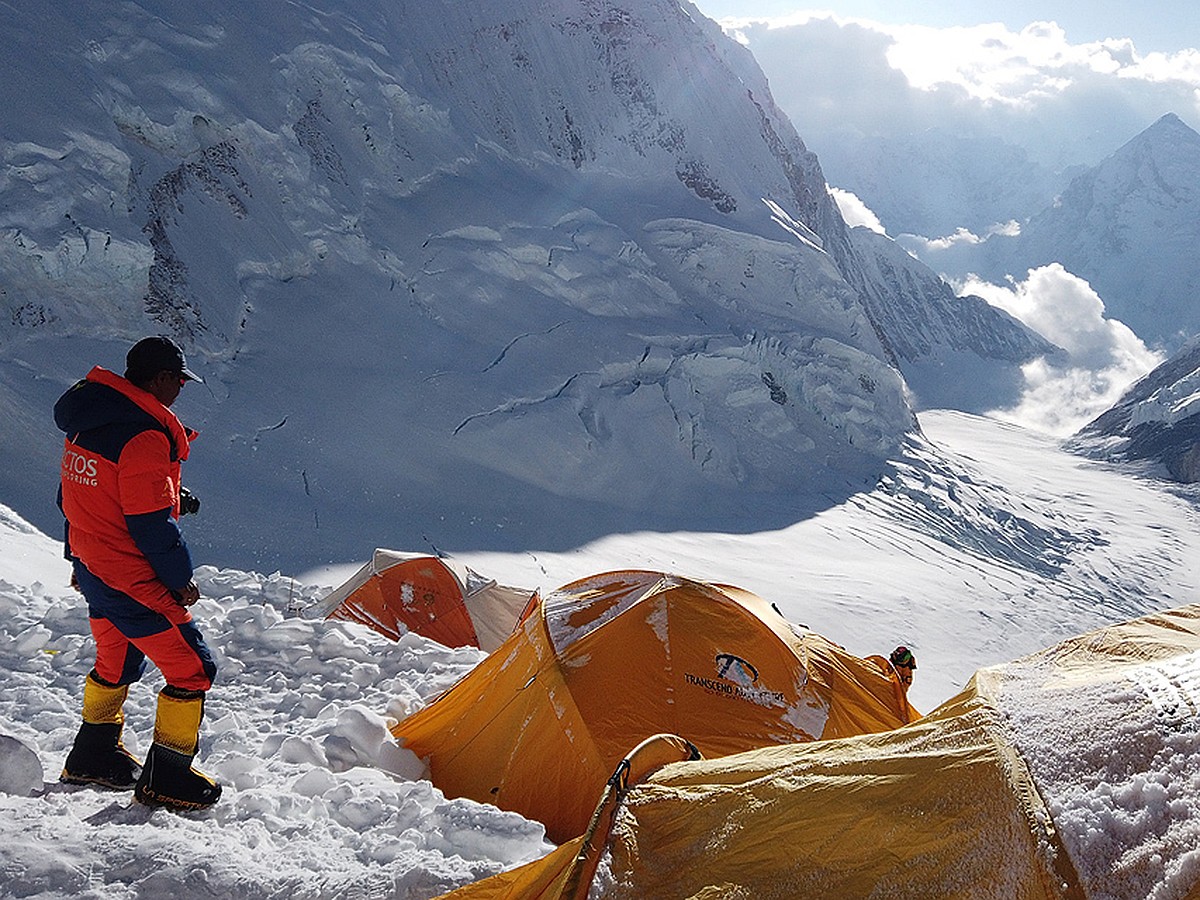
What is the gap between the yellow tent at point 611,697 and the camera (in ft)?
14.7

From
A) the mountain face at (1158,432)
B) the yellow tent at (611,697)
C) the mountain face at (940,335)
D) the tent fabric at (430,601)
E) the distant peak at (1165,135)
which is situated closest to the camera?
the yellow tent at (611,697)

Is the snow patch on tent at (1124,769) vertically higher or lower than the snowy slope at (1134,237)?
lower

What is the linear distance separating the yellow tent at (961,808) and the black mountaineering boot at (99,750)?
152 centimetres

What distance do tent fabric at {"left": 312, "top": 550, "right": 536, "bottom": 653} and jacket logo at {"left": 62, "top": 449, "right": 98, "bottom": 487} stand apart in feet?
17.3

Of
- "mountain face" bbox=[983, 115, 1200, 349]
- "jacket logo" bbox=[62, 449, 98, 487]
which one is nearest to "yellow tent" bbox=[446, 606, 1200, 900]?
"jacket logo" bbox=[62, 449, 98, 487]

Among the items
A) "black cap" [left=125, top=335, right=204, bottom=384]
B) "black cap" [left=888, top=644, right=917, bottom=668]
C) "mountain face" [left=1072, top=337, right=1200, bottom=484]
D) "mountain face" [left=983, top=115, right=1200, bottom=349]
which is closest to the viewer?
"black cap" [left=125, top=335, right=204, bottom=384]

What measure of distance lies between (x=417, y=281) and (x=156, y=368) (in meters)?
17.3

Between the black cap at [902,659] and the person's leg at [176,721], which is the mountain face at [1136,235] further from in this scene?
the person's leg at [176,721]

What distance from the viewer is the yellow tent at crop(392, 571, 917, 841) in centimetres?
447

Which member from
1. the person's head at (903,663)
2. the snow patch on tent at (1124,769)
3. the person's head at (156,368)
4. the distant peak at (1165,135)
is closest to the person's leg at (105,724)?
the person's head at (156,368)

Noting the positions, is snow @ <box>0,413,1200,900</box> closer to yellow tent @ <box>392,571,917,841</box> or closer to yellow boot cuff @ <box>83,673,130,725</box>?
yellow boot cuff @ <box>83,673,130,725</box>

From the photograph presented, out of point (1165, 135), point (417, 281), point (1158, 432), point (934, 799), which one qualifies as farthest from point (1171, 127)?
point (934, 799)

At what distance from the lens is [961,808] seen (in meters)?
2.16

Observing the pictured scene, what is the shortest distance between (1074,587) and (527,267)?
17.7m
